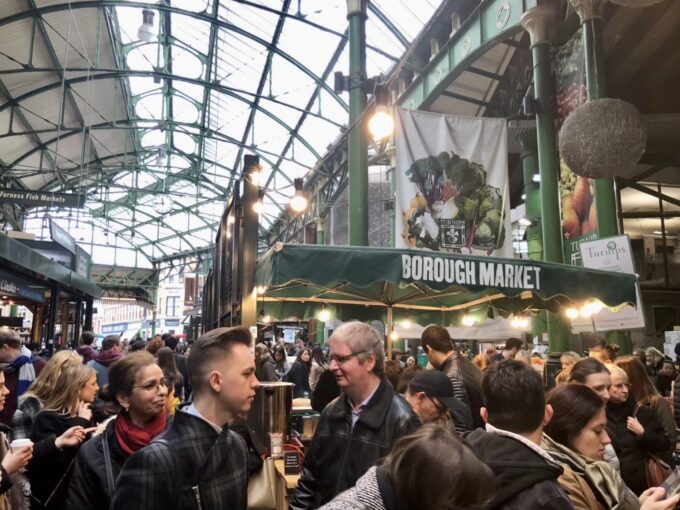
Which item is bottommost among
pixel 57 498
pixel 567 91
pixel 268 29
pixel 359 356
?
pixel 57 498

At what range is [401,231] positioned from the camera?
7.77 meters

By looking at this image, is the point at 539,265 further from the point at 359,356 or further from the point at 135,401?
the point at 135,401

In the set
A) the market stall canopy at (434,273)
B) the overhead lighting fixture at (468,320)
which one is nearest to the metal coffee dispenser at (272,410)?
the market stall canopy at (434,273)

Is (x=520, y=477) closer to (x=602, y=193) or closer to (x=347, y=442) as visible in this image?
(x=347, y=442)

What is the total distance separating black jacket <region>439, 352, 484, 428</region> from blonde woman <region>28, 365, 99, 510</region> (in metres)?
2.61

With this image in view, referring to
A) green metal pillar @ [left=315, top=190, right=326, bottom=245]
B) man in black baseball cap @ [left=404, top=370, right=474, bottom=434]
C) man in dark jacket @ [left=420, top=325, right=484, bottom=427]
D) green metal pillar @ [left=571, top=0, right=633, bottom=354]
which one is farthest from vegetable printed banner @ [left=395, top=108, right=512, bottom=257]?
green metal pillar @ [left=315, top=190, right=326, bottom=245]

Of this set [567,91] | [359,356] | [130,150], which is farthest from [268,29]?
[359,356]

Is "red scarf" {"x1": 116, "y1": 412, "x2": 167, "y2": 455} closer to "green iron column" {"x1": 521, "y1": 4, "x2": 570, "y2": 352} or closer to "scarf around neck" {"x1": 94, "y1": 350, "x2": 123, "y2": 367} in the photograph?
"scarf around neck" {"x1": 94, "y1": 350, "x2": 123, "y2": 367}

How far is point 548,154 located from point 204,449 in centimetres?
917

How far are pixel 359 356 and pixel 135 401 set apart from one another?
1.17m

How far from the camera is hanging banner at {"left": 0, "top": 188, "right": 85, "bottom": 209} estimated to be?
12188 millimetres

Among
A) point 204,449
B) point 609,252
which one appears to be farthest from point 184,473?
point 609,252

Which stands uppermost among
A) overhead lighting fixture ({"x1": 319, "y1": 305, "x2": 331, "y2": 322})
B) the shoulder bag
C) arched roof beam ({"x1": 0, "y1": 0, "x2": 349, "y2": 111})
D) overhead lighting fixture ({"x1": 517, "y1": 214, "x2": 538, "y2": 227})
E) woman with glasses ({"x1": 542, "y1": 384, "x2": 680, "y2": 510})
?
arched roof beam ({"x1": 0, "y1": 0, "x2": 349, "y2": 111})

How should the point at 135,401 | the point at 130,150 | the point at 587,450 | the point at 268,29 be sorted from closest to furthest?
1. the point at 587,450
2. the point at 135,401
3. the point at 268,29
4. the point at 130,150
